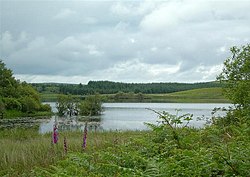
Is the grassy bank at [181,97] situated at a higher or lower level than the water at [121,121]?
higher

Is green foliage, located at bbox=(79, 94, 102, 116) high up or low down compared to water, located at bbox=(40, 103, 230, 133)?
up

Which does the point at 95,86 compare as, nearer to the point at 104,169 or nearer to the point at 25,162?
the point at 25,162

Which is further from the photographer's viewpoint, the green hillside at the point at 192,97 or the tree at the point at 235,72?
the green hillside at the point at 192,97

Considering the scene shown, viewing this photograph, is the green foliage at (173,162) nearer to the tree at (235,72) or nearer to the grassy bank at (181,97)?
the tree at (235,72)

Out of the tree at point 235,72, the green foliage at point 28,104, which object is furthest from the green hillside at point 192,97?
the tree at point 235,72

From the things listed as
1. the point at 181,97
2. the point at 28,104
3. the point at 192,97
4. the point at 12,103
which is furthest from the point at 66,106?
the point at 181,97

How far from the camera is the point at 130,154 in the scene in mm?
2822

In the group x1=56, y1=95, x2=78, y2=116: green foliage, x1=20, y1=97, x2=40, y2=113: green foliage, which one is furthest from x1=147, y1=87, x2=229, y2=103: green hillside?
x1=56, y1=95, x2=78, y2=116: green foliage

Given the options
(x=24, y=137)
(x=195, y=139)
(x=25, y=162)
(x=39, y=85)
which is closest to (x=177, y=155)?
(x=195, y=139)

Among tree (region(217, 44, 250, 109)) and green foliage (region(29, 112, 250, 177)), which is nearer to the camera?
green foliage (region(29, 112, 250, 177))

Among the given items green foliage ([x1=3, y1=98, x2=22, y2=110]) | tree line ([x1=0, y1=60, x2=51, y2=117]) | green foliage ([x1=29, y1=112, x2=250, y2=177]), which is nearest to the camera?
green foliage ([x1=29, y1=112, x2=250, y2=177])

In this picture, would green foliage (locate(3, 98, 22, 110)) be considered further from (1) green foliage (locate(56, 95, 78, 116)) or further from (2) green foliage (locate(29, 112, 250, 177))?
(2) green foliage (locate(29, 112, 250, 177))

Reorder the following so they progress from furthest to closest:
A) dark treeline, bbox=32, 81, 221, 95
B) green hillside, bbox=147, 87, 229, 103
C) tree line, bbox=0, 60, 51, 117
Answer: green hillside, bbox=147, 87, 229, 103, dark treeline, bbox=32, 81, 221, 95, tree line, bbox=0, 60, 51, 117

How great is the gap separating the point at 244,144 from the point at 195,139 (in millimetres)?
605
